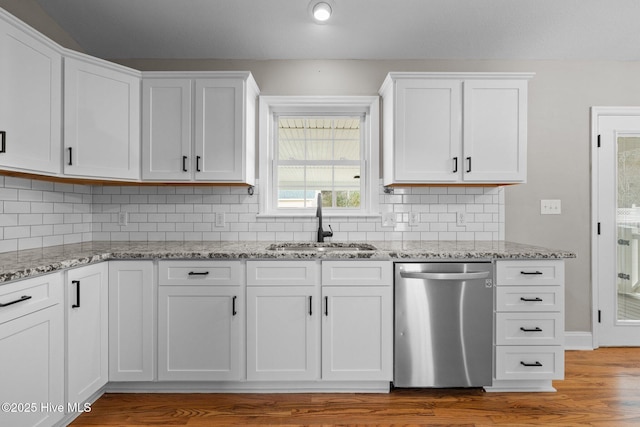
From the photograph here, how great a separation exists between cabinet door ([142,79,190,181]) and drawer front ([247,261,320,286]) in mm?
917

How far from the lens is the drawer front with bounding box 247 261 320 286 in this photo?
221cm

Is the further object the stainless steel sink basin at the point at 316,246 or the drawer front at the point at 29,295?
the stainless steel sink basin at the point at 316,246

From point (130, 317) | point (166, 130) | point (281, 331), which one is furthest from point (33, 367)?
point (166, 130)

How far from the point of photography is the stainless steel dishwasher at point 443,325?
221 centimetres

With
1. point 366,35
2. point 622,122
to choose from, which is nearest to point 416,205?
point 366,35

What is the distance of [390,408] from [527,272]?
1231 mm

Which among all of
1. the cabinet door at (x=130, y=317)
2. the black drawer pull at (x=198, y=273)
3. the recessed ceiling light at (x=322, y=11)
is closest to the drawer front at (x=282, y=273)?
the black drawer pull at (x=198, y=273)

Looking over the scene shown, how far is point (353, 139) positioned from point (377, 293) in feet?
4.89

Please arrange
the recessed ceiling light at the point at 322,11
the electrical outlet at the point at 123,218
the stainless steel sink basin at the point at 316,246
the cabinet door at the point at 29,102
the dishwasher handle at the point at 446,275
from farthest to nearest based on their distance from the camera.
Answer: the electrical outlet at the point at 123,218 < the stainless steel sink basin at the point at 316,246 < the recessed ceiling light at the point at 322,11 < the dishwasher handle at the point at 446,275 < the cabinet door at the point at 29,102

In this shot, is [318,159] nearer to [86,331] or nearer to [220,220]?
[220,220]

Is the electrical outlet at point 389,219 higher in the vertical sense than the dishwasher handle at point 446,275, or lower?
higher

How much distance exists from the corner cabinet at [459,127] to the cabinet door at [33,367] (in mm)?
2277

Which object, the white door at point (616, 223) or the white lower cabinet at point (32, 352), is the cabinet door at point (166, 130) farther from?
the white door at point (616, 223)

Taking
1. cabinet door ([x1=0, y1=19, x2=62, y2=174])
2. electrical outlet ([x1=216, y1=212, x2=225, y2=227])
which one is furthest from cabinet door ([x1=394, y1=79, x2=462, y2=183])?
cabinet door ([x1=0, y1=19, x2=62, y2=174])
